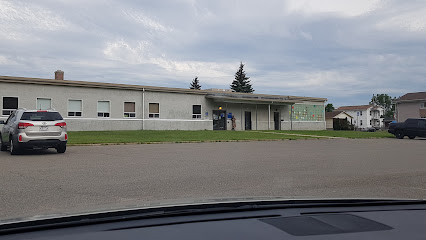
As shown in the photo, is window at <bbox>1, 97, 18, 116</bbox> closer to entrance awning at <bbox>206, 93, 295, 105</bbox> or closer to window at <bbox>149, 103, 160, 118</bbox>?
window at <bbox>149, 103, 160, 118</bbox>

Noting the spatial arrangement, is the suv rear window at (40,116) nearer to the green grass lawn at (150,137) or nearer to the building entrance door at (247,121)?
the green grass lawn at (150,137)

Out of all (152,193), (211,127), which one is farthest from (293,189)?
(211,127)

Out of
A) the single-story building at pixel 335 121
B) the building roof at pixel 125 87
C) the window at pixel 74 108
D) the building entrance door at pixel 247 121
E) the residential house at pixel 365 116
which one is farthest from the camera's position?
the residential house at pixel 365 116

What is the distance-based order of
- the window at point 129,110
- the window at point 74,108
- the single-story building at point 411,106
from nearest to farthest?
1. the window at point 74,108
2. the window at point 129,110
3. the single-story building at point 411,106

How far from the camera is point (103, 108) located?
104ft

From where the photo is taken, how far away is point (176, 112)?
35188mm

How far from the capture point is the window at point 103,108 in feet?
104

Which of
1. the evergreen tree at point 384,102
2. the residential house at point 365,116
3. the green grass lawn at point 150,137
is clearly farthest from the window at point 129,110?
the evergreen tree at point 384,102

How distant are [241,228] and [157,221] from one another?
1.71 ft

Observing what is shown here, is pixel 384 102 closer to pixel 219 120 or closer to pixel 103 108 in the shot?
pixel 219 120

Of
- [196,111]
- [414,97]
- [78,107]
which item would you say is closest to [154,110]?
[196,111]

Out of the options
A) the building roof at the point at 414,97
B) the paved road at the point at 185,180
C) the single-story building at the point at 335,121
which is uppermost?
the building roof at the point at 414,97

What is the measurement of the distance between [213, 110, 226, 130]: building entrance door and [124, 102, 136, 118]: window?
8277 mm

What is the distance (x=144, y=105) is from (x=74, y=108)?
5.81 metres
